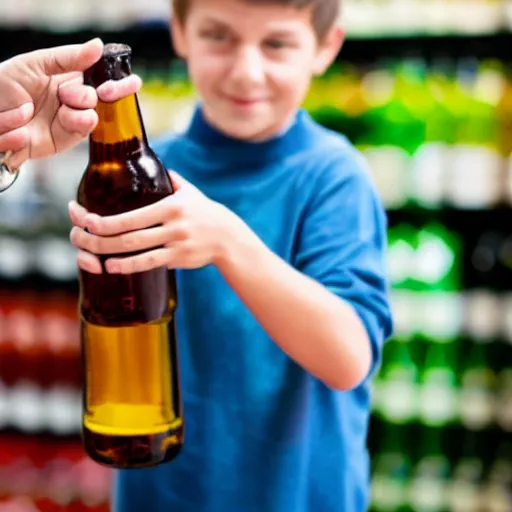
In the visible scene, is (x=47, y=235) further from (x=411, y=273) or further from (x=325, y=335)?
(x=325, y=335)

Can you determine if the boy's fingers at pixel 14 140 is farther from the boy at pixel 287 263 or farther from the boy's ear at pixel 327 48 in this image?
the boy's ear at pixel 327 48

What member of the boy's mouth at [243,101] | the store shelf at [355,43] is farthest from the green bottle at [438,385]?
the boy's mouth at [243,101]

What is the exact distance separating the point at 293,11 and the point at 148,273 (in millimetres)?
353

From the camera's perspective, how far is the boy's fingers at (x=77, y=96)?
66 cm

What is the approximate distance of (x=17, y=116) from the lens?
2.32 feet

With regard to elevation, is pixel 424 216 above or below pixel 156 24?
below

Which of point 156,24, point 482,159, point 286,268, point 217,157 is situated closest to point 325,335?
point 286,268

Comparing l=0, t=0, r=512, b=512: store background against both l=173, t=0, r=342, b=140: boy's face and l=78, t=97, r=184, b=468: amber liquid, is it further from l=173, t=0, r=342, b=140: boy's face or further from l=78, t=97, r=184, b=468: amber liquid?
l=78, t=97, r=184, b=468: amber liquid

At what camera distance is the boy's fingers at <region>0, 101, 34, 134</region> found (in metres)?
0.71

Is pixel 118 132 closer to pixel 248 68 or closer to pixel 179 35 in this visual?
pixel 248 68

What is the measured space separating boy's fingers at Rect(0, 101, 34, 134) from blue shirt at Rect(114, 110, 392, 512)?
313 mm

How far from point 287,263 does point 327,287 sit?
5cm

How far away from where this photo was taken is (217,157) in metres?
1.00

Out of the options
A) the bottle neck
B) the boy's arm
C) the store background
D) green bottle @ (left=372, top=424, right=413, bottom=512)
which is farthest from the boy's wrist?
green bottle @ (left=372, top=424, right=413, bottom=512)
